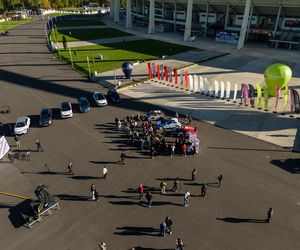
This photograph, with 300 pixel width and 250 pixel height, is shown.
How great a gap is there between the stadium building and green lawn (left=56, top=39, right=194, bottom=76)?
1058 cm

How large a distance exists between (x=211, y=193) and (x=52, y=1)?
172716mm

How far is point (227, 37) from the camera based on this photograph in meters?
71.2

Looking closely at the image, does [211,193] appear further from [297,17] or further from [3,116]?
[297,17]

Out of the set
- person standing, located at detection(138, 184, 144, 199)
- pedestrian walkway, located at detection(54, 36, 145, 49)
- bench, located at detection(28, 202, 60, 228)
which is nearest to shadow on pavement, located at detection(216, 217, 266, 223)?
person standing, located at detection(138, 184, 144, 199)

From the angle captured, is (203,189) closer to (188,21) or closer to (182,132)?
(182,132)

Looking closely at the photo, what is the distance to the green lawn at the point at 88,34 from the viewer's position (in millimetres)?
79812

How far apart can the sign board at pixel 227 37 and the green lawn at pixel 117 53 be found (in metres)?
10.7

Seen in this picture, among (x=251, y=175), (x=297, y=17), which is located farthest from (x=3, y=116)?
(x=297, y=17)

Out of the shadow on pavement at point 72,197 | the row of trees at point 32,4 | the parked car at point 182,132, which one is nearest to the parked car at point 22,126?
the shadow on pavement at point 72,197

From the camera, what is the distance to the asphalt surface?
60.5ft

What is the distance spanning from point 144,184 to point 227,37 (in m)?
58.7

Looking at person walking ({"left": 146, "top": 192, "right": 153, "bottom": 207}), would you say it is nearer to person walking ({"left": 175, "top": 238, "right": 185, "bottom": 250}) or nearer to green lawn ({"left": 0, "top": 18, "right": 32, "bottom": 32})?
person walking ({"left": 175, "top": 238, "right": 185, "bottom": 250})

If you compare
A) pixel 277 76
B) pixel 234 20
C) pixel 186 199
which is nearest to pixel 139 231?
pixel 186 199

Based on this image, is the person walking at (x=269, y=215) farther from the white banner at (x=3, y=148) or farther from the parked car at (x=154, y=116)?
the white banner at (x=3, y=148)
